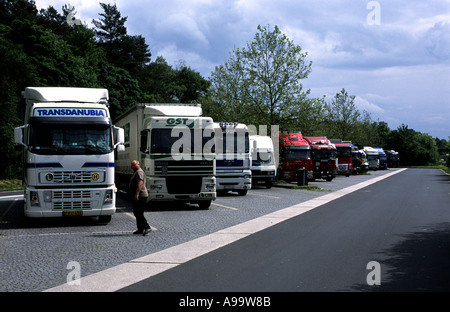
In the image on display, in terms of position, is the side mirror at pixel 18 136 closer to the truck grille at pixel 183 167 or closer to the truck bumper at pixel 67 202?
the truck bumper at pixel 67 202

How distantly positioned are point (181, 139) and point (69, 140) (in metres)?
4.64

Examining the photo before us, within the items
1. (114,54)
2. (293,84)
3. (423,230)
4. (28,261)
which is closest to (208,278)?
(28,261)

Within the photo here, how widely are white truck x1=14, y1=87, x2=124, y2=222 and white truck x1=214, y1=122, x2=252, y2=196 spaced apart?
31.4 ft

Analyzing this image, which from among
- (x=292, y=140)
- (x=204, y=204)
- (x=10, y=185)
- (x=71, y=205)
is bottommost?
(x=10, y=185)

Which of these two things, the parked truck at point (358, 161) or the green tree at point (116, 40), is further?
the green tree at point (116, 40)

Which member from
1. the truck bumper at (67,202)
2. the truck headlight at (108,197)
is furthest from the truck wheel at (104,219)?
the truck headlight at (108,197)

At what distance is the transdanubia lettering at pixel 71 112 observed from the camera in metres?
13.2

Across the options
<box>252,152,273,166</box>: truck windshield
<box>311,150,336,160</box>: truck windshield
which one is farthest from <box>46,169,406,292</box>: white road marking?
<box>311,150,336,160</box>: truck windshield

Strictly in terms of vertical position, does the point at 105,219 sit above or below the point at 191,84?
below

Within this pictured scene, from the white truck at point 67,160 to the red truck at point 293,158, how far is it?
2101 centimetres

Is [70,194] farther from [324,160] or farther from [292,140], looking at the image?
[324,160]

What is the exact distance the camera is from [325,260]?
8.62 m

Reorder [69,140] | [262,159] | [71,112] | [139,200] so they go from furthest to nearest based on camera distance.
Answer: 1. [262,159]
2. [71,112]
3. [69,140]
4. [139,200]

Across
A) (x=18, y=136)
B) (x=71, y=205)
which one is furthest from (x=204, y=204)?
(x=18, y=136)
